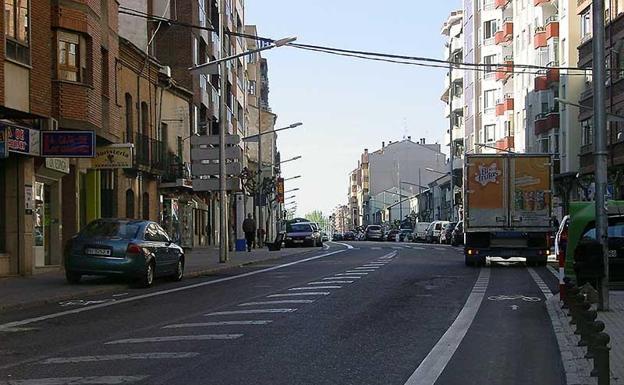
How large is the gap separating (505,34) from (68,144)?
213 feet

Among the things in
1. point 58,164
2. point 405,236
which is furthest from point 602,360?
point 405,236

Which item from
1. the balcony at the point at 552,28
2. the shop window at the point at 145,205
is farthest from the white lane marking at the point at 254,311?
the balcony at the point at 552,28

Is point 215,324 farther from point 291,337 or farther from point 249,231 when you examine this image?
point 249,231

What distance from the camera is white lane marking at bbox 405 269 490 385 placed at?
9177 millimetres

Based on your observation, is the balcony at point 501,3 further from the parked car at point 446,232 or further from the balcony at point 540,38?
the parked car at point 446,232

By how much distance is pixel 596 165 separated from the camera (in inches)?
604

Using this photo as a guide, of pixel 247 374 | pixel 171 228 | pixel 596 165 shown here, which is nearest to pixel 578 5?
pixel 171 228

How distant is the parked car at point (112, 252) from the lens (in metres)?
21.0

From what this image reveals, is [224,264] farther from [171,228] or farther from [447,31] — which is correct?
[447,31]

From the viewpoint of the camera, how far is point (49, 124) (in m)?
25.2

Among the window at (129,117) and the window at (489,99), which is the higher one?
the window at (489,99)

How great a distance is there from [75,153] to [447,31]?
9792 cm

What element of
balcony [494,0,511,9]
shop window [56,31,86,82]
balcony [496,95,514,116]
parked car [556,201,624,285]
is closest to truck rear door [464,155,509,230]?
parked car [556,201,624,285]

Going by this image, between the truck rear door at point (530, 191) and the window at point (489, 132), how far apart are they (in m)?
61.6
